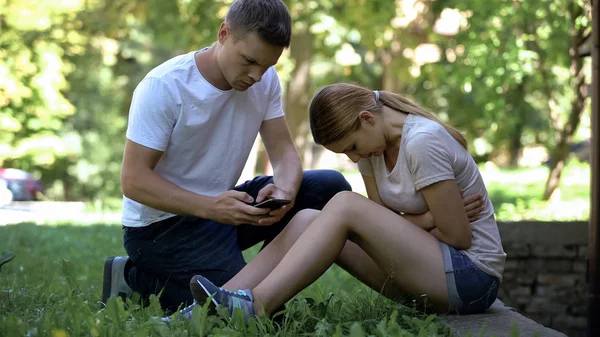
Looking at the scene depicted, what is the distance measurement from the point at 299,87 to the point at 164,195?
1194 centimetres

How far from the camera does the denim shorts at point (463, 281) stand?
11.0 ft

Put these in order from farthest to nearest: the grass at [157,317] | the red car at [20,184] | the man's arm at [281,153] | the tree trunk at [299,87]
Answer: the red car at [20,184], the tree trunk at [299,87], the man's arm at [281,153], the grass at [157,317]

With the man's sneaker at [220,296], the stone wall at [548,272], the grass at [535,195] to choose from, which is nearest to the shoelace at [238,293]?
the man's sneaker at [220,296]

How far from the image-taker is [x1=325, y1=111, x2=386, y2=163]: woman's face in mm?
3410

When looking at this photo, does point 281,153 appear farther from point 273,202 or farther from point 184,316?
point 184,316

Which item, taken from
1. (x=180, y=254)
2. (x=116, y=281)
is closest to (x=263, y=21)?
(x=180, y=254)

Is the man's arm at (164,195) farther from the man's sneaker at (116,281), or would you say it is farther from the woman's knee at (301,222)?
the man's sneaker at (116,281)

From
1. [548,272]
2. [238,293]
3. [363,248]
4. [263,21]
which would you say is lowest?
[548,272]

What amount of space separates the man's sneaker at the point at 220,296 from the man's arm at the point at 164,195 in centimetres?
38

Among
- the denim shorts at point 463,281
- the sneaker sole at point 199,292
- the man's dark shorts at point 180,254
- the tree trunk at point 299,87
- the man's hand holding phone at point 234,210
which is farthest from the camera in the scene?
the tree trunk at point 299,87

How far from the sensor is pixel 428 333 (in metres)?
3.10

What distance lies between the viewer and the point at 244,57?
11.6ft

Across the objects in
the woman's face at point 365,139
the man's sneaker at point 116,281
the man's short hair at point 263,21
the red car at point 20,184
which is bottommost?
the red car at point 20,184

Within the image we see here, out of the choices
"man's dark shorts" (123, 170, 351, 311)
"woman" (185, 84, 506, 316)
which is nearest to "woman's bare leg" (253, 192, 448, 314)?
"woman" (185, 84, 506, 316)
